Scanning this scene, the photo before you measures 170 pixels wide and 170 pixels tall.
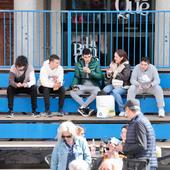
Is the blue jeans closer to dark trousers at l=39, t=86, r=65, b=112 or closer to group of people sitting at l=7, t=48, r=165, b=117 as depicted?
group of people sitting at l=7, t=48, r=165, b=117

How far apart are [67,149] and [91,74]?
3670mm

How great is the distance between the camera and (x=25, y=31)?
11.9 m

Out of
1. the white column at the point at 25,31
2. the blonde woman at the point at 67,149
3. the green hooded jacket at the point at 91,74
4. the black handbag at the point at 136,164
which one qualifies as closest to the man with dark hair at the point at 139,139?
the black handbag at the point at 136,164

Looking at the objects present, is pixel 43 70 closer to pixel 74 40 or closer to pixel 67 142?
pixel 74 40

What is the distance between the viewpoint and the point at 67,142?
7.14 meters

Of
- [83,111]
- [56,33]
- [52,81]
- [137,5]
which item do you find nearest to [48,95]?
[52,81]

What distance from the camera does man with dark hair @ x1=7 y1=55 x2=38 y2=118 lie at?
1041cm

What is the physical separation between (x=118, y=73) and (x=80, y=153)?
12.1 ft

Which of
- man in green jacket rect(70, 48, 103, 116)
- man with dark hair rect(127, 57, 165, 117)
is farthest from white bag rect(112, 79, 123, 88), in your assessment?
man in green jacket rect(70, 48, 103, 116)

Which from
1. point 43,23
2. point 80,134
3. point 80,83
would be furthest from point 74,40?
point 80,134

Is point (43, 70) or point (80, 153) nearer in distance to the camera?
point (80, 153)

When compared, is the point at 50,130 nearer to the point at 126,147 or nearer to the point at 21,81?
the point at 21,81

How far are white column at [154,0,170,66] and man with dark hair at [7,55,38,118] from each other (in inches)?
114

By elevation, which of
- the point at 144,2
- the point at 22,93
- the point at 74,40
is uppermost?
the point at 144,2
